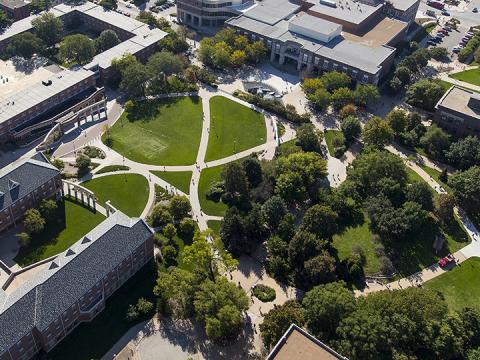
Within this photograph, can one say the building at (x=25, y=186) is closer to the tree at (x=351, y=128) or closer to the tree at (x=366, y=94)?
the tree at (x=351, y=128)

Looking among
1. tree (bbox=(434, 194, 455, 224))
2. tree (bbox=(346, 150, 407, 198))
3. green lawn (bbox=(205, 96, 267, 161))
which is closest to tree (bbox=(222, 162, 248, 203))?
green lawn (bbox=(205, 96, 267, 161))

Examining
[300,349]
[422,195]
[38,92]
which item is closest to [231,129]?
[422,195]

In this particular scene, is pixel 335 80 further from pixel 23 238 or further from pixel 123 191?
pixel 23 238

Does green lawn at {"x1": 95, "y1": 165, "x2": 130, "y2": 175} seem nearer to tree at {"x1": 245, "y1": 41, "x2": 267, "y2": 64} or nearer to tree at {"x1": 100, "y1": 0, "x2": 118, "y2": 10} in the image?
tree at {"x1": 245, "y1": 41, "x2": 267, "y2": 64}

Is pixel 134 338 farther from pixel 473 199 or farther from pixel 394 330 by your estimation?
pixel 473 199

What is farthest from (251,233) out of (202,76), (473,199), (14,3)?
(14,3)

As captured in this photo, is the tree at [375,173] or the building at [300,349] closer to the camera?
the building at [300,349]

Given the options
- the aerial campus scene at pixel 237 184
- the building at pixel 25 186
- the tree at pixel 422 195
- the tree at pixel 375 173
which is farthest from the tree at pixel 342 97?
the building at pixel 25 186
